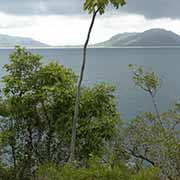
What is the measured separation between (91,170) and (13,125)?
10.1 metres

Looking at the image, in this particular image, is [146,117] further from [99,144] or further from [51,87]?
[51,87]

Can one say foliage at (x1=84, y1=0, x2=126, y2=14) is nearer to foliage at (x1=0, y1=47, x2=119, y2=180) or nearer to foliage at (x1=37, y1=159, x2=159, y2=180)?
foliage at (x1=0, y1=47, x2=119, y2=180)

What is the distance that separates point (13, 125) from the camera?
68.0 feet

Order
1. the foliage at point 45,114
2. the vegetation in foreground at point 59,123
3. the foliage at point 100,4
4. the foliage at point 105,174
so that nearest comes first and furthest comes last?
1. the foliage at point 105,174
2. the foliage at point 100,4
3. the vegetation in foreground at point 59,123
4. the foliage at point 45,114

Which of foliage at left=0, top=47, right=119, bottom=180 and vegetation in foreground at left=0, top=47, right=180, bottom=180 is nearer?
vegetation in foreground at left=0, top=47, right=180, bottom=180

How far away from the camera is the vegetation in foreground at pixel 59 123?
1891cm

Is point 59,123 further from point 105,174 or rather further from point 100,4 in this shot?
point 105,174

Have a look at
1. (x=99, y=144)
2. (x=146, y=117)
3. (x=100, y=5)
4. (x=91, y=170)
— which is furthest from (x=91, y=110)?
(x=91, y=170)

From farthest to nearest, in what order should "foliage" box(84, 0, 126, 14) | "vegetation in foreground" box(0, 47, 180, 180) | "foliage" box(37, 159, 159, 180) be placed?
"vegetation in foreground" box(0, 47, 180, 180)
"foliage" box(84, 0, 126, 14)
"foliage" box(37, 159, 159, 180)

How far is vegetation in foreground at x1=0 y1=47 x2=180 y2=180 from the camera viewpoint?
62.0 ft

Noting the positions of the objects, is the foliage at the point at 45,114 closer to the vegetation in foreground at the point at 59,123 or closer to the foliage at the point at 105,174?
the vegetation in foreground at the point at 59,123

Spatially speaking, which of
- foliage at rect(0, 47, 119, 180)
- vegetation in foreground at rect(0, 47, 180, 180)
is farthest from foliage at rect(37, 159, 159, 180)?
foliage at rect(0, 47, 119, 180)

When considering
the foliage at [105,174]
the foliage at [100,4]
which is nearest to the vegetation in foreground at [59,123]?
the foliage at [100,4]

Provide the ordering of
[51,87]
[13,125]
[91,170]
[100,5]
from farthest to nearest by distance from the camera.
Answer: [13,125]
[51,87]
[100,5]
[91,170]
